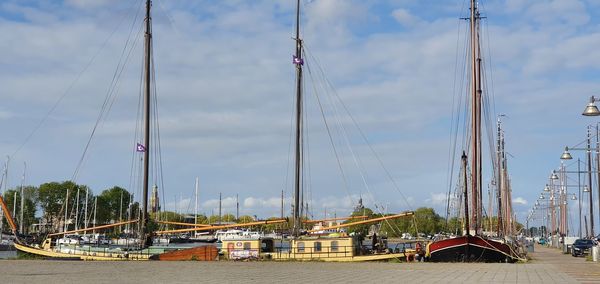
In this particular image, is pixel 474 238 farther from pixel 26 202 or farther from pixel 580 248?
pixel 26 202

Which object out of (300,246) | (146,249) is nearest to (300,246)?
(300,246)

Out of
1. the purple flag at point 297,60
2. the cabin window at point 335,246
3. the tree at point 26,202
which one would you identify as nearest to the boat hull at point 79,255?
the cabin window at point 335,246

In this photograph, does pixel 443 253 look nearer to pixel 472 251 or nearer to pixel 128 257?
pixel 472 251

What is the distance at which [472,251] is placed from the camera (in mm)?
43125

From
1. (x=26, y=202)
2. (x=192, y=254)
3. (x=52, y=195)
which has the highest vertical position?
(x=52, y=195)

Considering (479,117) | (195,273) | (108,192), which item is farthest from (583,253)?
(108,192)

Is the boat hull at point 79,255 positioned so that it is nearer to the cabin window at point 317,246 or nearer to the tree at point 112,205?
the cabin window at point 317,246

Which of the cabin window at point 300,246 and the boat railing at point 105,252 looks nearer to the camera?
the cabin window at point 300,246

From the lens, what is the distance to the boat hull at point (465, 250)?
43094 millimetres

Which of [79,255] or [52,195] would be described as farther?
[52,195]

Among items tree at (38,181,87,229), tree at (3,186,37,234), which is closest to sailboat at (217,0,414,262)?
tree at (3,186,37,234)

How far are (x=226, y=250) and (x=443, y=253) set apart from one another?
1342cm

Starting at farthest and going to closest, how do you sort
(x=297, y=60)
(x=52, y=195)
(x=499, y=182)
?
(x=52, y=195) → (x=499, y=182) → (x=297, y=60)

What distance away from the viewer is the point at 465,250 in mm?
43094
